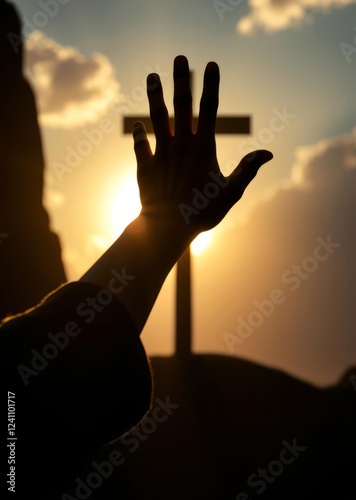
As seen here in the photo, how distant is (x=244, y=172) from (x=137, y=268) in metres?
0.36

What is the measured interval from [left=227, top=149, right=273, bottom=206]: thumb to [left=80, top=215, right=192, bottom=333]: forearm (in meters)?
0.20

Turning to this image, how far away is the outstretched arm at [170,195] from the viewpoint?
1.17 meters

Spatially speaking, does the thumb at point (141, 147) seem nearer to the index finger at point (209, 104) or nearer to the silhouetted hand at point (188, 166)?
the silhouetted hand at point (188, 166)

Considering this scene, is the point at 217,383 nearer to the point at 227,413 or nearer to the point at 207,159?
the point at 227,413

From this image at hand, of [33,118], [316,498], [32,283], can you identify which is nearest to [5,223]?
[32,283]

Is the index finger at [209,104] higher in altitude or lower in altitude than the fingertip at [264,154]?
higher

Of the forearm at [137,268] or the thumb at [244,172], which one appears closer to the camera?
the forearm at [137,268]

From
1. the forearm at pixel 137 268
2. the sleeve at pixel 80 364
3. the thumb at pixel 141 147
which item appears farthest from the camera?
the thumb at pixel 141 147

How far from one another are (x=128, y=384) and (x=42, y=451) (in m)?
0.22

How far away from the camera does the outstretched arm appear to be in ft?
3.83

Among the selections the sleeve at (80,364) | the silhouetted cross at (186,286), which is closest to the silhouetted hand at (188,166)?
the sleeve at (80,364)

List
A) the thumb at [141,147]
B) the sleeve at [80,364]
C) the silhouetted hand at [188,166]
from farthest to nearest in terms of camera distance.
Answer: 1. the thumb at [141,147]
2. the silhouetted hand at [188,166]
3. the sleeve at [80,364]

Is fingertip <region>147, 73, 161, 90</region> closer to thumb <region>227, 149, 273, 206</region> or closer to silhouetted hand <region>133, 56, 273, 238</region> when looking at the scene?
silhouetted hand <region>133, 56, 273, 238</region>

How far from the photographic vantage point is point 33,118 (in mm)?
20156
